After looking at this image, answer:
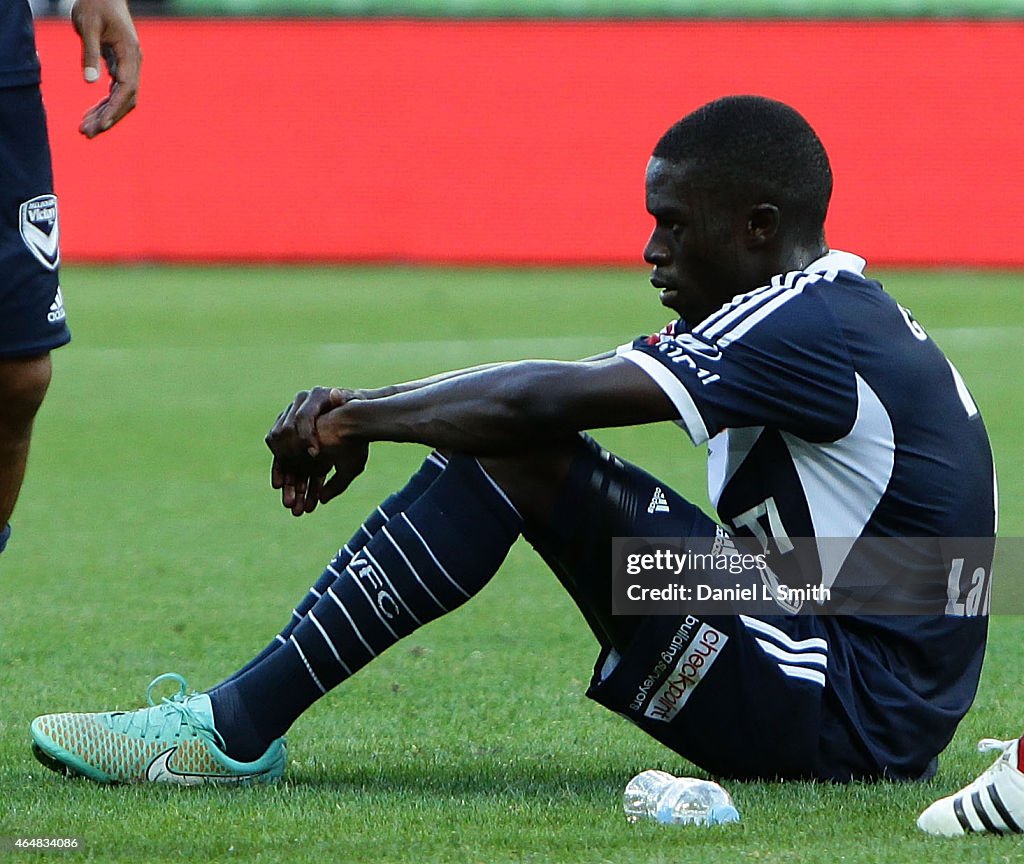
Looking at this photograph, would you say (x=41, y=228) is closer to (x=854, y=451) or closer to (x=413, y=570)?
(x=413, y=570)

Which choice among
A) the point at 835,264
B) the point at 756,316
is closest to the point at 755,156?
the point at 835,264

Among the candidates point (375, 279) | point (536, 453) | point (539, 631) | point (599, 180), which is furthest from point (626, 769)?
point (599, 180)

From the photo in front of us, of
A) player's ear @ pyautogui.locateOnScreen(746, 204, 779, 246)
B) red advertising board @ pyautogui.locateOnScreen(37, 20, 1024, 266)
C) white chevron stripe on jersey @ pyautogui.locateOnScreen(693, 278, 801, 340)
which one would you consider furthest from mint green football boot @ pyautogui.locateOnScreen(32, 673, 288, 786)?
red advertising board @ pyautogui.locateOnScreen(37, 20, 1024, 266)

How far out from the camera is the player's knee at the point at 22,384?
3385mm

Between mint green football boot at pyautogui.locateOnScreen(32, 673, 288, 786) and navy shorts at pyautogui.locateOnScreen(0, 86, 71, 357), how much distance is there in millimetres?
747

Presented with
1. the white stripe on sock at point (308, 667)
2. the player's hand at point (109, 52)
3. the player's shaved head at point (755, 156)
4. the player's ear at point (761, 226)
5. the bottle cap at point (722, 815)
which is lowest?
the bottle cap at point (722, 815)

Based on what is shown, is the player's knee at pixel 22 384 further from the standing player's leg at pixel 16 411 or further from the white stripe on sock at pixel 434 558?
the white stripe on sock at pixel 434 558

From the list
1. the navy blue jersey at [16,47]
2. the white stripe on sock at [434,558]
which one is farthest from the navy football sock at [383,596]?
the navy blue jersey at [16,47]

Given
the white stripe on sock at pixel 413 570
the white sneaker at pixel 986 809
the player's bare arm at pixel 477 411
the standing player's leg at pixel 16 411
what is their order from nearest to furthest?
the white sneaker at pixel 986 809 < the player's bare arm at pixel 477 411 < the white stripe on sock at pixel 413 570 < the standing player's leg at pixel 16 411

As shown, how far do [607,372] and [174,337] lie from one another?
10033 mm

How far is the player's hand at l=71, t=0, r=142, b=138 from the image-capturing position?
3.33 m

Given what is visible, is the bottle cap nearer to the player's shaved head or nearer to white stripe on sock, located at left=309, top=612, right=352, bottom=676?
white stripe on sock, located at left=309, top=612, right=352, bottom=676

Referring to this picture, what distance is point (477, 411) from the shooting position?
2777 millimetres

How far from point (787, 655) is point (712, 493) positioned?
372 mm
